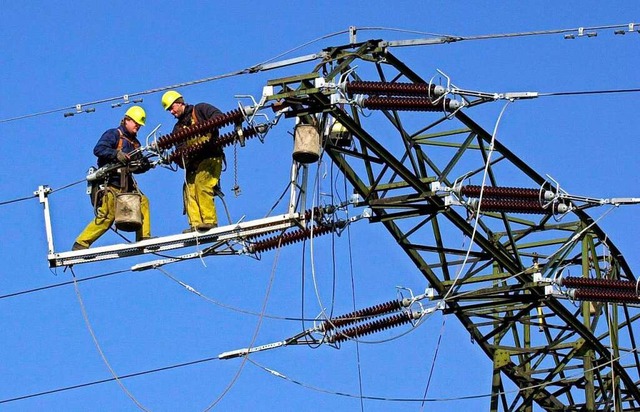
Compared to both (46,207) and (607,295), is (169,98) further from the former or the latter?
(607,295)

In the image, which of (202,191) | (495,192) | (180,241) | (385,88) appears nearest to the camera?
(385,88)

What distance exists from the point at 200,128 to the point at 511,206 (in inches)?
171

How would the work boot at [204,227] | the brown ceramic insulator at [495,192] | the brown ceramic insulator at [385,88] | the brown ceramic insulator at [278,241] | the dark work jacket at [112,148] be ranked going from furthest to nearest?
the dark work jacket at [112,148], the brown ceramic insulator at [278,241], the work boot at [204,227], the brown ceramic insulator at [495,192], the brown ceramic insulator at [385,88]

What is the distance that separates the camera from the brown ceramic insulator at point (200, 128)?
27047 mm

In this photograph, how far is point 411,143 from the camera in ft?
90.5

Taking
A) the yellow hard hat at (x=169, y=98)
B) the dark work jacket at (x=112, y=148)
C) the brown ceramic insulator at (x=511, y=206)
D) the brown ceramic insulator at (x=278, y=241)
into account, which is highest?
the yellow hard hat at (x=169, y=98)

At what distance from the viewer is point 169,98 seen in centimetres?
2895

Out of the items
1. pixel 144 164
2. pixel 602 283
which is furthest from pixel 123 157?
pixel 602 283

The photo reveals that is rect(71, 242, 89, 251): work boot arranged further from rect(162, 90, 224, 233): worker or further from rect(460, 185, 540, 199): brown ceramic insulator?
rect(460, 185, 540, 199): brown ceramic insulator

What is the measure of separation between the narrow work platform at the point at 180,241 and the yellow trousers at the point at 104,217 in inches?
22.1

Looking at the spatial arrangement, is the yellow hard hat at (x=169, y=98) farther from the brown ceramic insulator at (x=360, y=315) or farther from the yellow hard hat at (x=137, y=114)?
the brown ceramic insulator at (x=360, y=315)

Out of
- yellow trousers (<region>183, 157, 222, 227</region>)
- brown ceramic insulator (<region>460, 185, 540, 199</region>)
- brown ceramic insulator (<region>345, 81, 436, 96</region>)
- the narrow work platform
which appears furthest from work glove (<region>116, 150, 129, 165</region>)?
brown ceramic insulator (<region>460, 185, 540, 199</region>)

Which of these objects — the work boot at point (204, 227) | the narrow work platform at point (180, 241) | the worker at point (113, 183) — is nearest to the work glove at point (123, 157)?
the worker at point (113, 183)

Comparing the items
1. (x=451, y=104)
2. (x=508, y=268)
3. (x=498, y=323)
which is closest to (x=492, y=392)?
(x=498, y=323)
